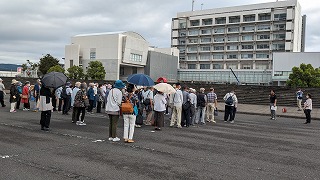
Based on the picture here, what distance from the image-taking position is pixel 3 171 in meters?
5.50

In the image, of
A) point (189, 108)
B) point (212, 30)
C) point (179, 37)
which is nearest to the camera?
point (189, 108)

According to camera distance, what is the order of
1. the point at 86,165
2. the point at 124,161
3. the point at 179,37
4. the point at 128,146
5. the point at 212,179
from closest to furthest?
the point at 212,179 < the point at 86,165 < the point at 124,161 < the point at 128,146 < the point at 179,37

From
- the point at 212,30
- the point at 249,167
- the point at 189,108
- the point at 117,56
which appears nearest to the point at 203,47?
the point at 212,30

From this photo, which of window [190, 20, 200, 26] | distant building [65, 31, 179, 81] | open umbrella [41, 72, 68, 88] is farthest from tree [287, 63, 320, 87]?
window [190, 20, 200, 26]

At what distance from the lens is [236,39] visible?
289ft

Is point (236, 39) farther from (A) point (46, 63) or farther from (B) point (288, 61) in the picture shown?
(A) point (46, 63)

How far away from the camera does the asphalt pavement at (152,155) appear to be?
570cm

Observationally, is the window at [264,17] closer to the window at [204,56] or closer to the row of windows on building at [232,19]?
the row of windows on building at [232,19]

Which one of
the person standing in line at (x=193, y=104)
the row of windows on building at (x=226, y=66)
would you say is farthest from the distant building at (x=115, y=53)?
the person standing in line at (x=193, y=104)

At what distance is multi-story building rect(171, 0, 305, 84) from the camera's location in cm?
8025

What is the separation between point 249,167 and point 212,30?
89.2 meters

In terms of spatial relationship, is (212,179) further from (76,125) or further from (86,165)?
(76,125)

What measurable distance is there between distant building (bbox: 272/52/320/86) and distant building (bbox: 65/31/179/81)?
1225 inches

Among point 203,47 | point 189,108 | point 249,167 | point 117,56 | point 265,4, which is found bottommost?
point 249,167
